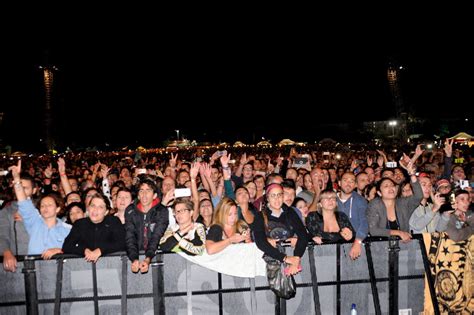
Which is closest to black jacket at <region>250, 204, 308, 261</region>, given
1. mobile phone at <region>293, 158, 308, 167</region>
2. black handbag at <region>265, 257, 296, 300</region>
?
black handbag at <region>265, 257, 296, 300</region>

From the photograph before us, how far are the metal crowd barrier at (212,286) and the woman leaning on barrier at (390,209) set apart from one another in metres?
0.44

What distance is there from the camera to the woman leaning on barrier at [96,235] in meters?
5.00

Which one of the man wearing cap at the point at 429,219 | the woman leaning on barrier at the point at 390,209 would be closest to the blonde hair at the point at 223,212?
the woman leaning on barrier at the point at 390,209

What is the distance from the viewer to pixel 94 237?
510 centimetres

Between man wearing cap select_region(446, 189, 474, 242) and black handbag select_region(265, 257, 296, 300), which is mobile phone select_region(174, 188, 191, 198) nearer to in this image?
black handbag select_region(265, 257, 296, 300)

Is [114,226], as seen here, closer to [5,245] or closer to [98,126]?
[5,245]

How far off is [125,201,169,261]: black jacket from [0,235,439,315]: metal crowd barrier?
0.15m

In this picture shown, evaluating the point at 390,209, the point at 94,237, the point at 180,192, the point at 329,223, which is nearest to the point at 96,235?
the point at 94,237

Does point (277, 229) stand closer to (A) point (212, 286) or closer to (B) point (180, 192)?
(A) point (212, 286)

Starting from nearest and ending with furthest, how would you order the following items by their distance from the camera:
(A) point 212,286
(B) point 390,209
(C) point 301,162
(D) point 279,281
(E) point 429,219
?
(D) point 279,281 → (A) point 212,286 → (E) point 429,219 → (B) point 390,209 → (C) point 301,162

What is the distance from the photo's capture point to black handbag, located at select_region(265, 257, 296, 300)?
475 cm

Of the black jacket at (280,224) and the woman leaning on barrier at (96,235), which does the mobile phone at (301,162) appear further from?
the woman leaning on barrier at (96,235)

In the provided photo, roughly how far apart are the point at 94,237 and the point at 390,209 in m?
3.76

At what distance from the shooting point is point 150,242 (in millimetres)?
4941
